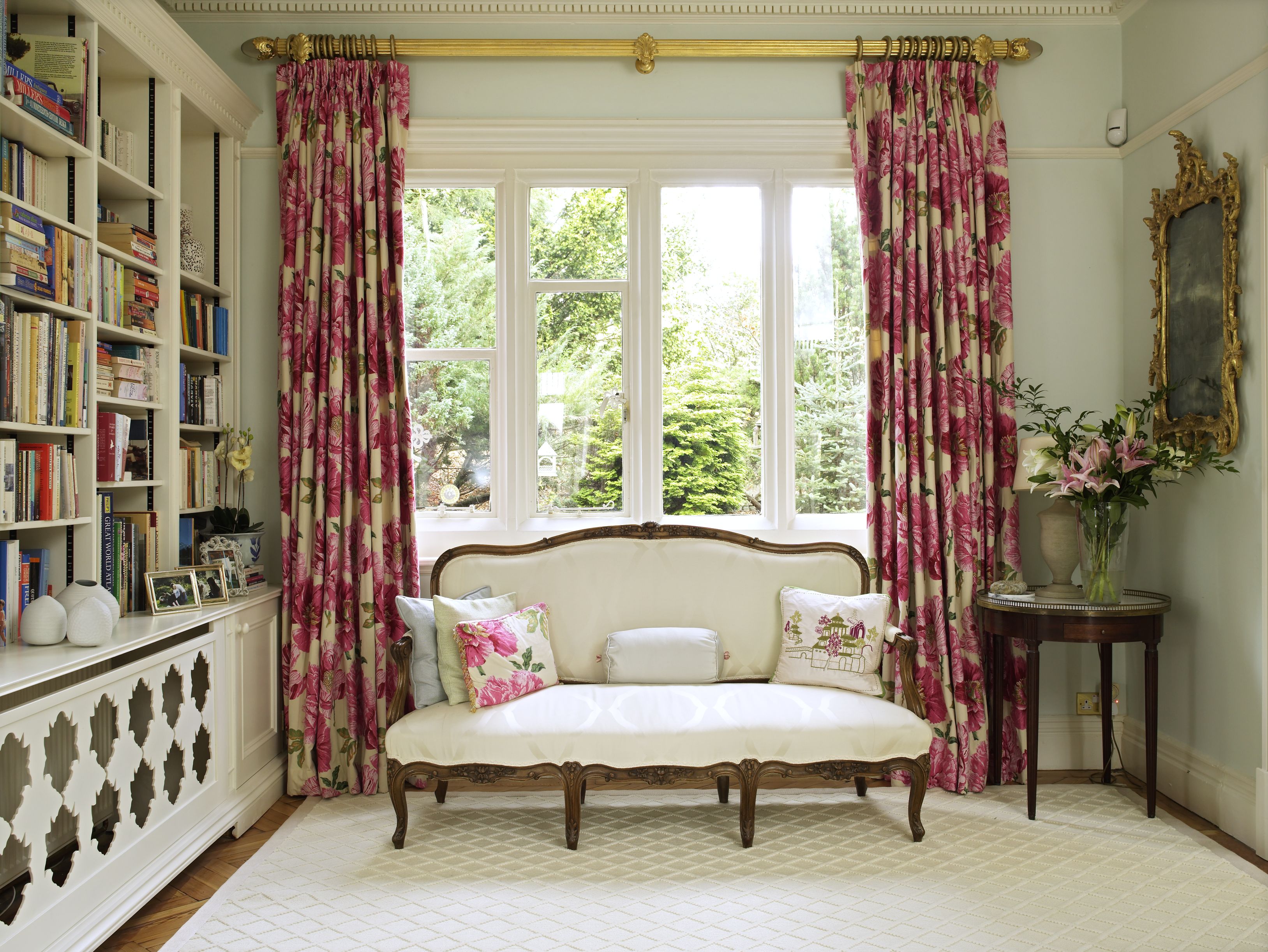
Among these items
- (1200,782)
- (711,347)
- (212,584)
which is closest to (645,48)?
(711,347)

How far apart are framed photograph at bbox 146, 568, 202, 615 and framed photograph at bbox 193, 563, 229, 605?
0.04m

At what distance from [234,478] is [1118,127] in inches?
152

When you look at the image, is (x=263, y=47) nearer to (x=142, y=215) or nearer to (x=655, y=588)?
(x=142, y=215)

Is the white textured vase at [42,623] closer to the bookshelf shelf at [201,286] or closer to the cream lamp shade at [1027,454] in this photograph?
the bookshelf shelf at [201,286]

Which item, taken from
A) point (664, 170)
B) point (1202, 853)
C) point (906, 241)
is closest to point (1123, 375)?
point (906, 241)

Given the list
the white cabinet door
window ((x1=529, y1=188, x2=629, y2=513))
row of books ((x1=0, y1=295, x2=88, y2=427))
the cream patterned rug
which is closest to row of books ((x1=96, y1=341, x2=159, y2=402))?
row of books ((x1=0, y1=295, x2=88, y2=427))

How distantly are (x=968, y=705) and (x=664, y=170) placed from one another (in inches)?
98.2

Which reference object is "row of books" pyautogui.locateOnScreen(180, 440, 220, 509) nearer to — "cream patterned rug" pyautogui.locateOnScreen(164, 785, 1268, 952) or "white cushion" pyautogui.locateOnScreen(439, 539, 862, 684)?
"white cushion" pyautogui.locateOnScreen(439, 539, 862, 684)

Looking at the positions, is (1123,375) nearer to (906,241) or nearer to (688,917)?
(906,241)

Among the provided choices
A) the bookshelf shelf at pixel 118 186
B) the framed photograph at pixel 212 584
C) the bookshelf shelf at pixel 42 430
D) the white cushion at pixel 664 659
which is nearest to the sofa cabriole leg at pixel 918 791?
the white cushion at pixel 664 659

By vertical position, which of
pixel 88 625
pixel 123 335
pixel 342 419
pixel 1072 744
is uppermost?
pixel 123 335

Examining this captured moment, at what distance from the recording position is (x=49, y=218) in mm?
2246

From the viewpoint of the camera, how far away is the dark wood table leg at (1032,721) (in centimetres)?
285

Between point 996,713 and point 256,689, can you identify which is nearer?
point 256,689
